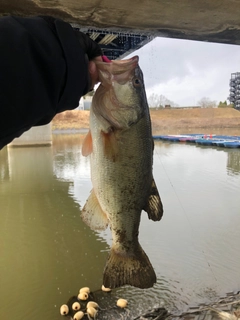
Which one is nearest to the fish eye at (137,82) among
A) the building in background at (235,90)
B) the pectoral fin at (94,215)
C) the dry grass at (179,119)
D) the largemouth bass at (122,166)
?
the largemouth bass at (122,166)

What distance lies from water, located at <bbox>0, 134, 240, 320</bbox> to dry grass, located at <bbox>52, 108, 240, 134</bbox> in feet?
114

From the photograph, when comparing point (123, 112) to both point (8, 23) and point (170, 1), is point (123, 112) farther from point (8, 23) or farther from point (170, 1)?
point (170, 1)

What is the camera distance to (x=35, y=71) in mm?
1347

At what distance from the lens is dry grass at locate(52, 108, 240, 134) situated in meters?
47.4

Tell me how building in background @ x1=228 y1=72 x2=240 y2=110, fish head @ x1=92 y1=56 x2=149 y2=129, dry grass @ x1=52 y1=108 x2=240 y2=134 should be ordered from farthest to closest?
building in background @ x1=228 y1=72 x2=240 y2=110 < dry grass @ x1=52 y1=108 x2=240 y2=134 < fish head @ x1=92 y1=56 x2=149 y2=129

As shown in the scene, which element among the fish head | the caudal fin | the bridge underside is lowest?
the caudal fin

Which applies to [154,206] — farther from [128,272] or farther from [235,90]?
[235,90]

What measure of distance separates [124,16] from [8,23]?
391 centimetres

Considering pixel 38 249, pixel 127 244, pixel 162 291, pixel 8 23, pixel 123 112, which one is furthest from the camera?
pixel 38 249

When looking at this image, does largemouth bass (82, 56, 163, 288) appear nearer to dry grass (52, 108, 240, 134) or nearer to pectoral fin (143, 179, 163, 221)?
pectoral fin (143, 179, 163, 221)

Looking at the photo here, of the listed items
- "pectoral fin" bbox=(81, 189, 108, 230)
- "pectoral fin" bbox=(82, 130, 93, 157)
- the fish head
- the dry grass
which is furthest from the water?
→ the dry grass

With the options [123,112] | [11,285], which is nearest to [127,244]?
[123,112]

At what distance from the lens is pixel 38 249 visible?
6281 mm

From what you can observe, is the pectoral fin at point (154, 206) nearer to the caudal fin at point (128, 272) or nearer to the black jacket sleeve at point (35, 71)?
the caudal fin at point (128, 272)
